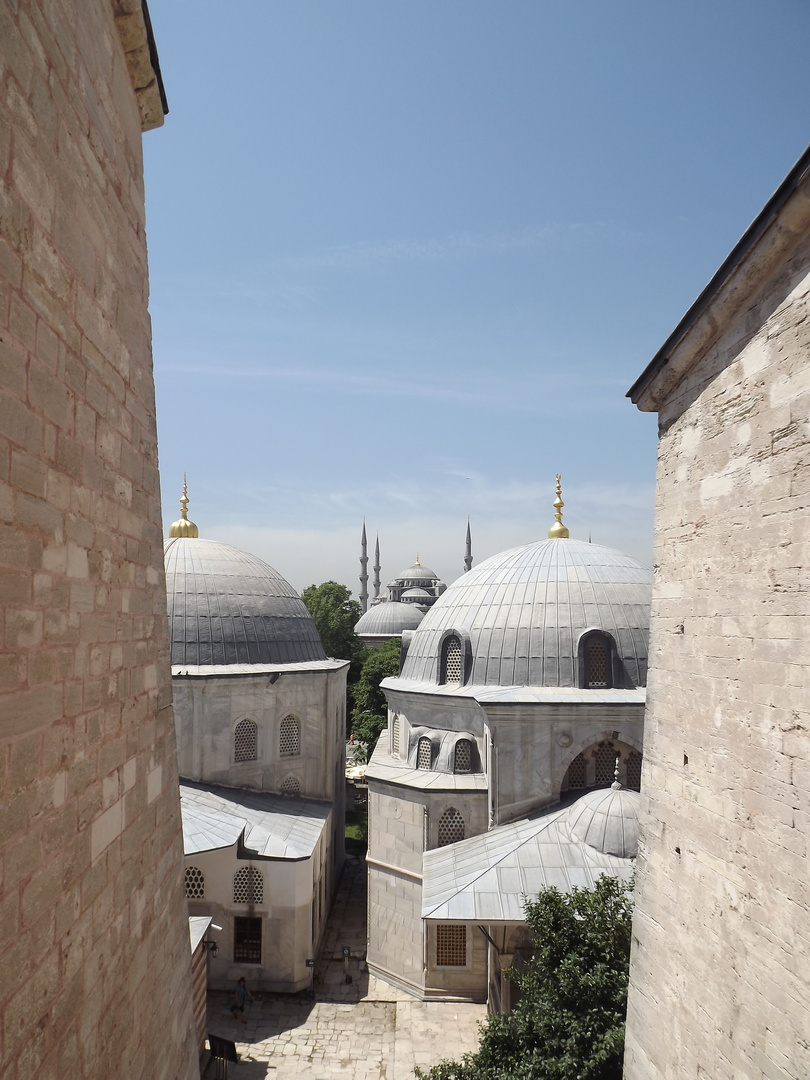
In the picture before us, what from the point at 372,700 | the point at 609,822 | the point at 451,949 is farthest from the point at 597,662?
the point at 372,700

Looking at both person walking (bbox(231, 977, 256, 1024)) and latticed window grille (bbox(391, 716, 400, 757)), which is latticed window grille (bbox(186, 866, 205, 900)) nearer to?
person walking (bbox(231, 977, 256, 1024))

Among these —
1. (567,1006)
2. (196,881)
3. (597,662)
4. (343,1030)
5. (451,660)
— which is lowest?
(343,1030)

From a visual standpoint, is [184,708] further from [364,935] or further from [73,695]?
[73,695]

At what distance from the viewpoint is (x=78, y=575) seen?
2971mm

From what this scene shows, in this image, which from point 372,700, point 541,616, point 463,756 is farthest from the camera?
point 372,700

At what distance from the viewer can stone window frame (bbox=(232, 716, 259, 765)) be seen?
56.8ft

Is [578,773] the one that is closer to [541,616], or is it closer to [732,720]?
[541,616]

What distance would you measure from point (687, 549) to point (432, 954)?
12096 mm

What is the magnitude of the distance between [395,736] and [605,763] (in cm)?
545

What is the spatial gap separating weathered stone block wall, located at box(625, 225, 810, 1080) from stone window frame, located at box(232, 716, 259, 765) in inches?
513

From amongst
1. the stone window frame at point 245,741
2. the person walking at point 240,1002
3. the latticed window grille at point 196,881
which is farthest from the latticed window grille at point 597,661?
the person walking at point 240,1002

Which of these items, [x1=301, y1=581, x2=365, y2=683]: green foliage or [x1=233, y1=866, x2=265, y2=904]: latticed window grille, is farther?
[x1=301, y1=581, x2=365, y2=683]: green foliage

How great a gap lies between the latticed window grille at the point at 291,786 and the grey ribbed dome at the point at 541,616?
3.87 meters

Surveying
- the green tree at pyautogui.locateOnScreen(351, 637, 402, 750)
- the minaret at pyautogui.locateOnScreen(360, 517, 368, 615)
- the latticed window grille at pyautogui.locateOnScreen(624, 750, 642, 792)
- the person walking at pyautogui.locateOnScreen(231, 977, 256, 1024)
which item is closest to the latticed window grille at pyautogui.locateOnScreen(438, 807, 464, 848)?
the latticed window grille at pyautogui.locateOnScreen(624, 750, 642, 792)
